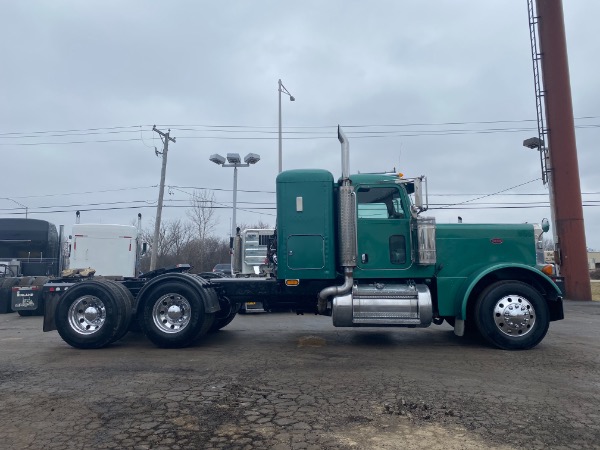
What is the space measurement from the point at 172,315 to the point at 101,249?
1072 centimetres

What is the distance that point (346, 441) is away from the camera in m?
4.21

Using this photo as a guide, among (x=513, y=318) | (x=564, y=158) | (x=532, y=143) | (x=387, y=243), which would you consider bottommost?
(x=513, y=318)

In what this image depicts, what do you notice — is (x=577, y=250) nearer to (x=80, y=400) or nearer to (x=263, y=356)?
(x=263, y=356)

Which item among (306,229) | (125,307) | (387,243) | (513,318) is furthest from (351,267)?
(125,307)

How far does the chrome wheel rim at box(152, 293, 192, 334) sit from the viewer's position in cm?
859

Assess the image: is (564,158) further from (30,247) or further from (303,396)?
(30,247)

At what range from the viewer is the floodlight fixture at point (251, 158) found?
Answer: 24.4m

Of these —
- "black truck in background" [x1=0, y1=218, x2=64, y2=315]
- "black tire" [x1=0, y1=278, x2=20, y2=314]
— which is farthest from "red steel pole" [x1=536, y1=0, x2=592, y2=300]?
"black tire" [x1=0, y1=278, x2=20, y2=314]

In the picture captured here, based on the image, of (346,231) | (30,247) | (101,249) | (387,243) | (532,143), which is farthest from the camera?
(532,143)

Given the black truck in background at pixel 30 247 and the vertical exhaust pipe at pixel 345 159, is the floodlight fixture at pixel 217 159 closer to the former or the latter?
the black truck in background at pixel 30 247

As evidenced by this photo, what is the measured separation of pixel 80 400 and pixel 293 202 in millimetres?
4453

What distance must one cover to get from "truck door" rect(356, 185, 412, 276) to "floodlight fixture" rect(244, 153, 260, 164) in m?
16.3

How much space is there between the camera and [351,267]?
8469mm

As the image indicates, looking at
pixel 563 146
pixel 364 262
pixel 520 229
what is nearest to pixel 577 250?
pixel 563 146
